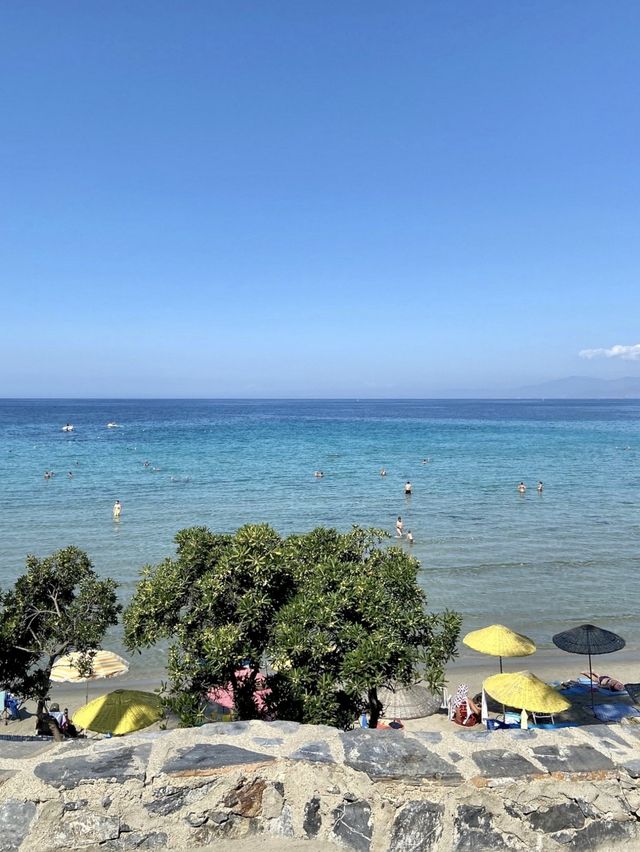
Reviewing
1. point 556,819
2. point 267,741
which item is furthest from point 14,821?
point 556,819

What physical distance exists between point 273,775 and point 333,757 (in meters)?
0.41

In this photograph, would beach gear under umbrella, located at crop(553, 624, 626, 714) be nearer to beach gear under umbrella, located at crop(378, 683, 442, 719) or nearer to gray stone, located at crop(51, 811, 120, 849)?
beach gear under umbrella, located at crop(378, 683, 442, 719)

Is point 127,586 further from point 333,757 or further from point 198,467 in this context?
point 198,467

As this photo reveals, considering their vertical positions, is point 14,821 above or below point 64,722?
above

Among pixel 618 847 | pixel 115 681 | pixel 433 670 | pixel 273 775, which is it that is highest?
pixel 273 775

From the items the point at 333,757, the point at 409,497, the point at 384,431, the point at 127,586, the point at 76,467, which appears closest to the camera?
the point at 333,757

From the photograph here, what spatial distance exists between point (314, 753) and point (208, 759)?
0.71 m

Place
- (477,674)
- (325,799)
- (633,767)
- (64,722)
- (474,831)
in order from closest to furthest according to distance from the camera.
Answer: (474,831) → (325,799) → (633,767) → (64,722) → (477,674)

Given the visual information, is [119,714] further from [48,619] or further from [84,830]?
[84,830]

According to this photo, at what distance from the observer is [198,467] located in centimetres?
5694

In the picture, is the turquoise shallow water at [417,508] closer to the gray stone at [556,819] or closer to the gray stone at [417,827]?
the gray stone at [556,819]

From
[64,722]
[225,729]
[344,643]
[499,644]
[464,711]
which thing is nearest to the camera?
[225,729]

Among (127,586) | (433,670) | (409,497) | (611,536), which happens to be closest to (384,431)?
(409,497)

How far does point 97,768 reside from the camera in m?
3.71
